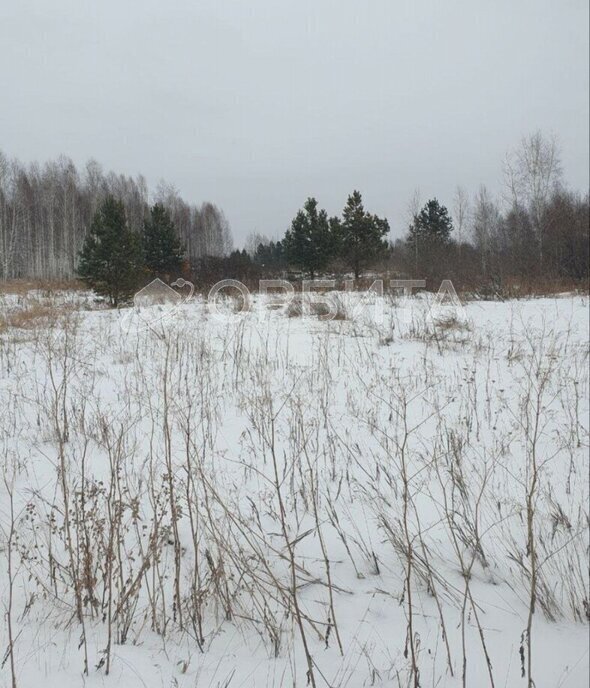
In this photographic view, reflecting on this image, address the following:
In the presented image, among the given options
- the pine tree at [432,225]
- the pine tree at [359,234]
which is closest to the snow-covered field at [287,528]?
the pine tree at [432,225]

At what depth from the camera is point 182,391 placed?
362cm

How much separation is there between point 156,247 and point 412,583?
2.81 metres

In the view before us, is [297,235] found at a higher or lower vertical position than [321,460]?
higher

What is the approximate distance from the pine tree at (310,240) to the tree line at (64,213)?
482 millimetres

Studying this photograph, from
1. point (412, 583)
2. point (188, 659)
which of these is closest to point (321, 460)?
point (412, 583)

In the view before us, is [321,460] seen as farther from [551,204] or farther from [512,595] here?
[551,204]

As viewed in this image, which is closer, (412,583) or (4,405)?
(412,583)

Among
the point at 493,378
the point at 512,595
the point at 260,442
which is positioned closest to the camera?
the point at 512,595

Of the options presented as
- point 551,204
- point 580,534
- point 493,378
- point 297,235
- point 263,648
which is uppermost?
point 551,204

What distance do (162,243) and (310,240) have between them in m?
1.24

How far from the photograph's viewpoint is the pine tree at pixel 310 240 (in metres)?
2.67

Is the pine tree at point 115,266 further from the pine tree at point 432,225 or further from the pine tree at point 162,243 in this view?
the pine tree at point 432,225

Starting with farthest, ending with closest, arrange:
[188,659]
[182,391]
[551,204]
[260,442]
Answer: [182,391] → [551,204] → [260,442] → [188,659]

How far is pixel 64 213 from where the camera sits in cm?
269
